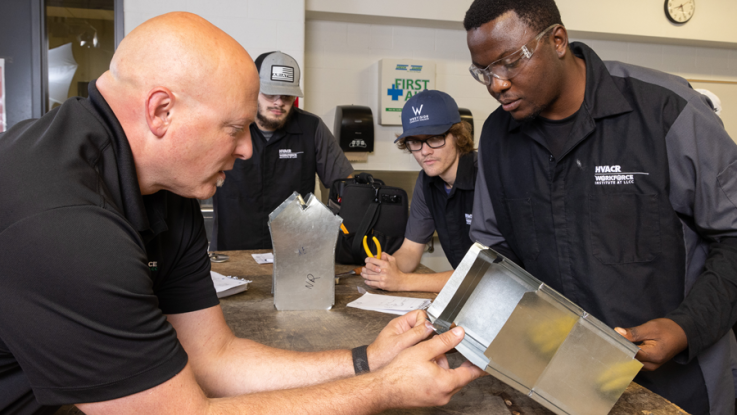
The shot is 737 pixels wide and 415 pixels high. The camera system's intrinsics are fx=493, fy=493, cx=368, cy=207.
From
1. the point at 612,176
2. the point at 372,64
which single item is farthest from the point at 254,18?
the point at 612,176

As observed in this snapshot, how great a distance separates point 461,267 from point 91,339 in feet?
1.96

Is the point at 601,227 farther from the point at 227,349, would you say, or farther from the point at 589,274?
the point at 227,349

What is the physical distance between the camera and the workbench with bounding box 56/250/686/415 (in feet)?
3.03

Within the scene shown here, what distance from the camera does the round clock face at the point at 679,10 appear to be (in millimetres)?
4449

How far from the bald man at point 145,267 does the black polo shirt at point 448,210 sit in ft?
3.53

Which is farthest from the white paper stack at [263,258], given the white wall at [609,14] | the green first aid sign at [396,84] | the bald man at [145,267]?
the white wall at [609,14]

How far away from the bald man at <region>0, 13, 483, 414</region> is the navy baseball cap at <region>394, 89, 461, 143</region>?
109cm

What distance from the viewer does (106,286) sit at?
0.68 meters

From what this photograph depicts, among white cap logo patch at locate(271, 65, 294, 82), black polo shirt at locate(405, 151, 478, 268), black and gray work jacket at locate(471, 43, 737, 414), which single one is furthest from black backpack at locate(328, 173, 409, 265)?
black and gray work jacket at locate(471, 43, 737, 414)

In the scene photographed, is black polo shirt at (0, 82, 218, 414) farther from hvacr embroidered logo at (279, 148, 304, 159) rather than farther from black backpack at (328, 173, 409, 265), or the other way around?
hvacr embroidered logo at (279, 148, 304, 159)

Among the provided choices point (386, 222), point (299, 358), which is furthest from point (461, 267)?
point (386, 222)

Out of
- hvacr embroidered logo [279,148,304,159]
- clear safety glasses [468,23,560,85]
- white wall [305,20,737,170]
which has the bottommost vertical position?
hvacr embroidered logo [279,148,304,159]

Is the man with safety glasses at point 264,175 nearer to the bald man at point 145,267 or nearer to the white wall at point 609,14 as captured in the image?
the white wall at point 609,14

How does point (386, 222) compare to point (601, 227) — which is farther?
point (386, 222)
